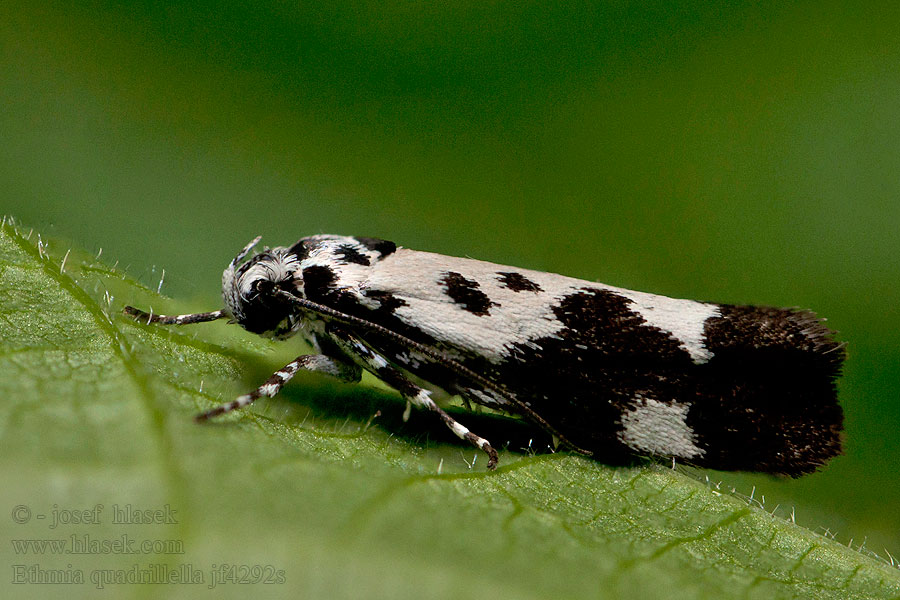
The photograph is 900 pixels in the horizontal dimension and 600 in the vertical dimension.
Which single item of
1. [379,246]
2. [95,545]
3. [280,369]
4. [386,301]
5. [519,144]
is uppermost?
[519,144]

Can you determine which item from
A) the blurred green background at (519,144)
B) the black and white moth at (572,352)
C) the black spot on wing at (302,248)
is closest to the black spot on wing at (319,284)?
the black and white moth at (572,352)

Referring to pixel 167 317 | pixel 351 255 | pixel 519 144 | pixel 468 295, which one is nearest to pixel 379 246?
pixel 351 255

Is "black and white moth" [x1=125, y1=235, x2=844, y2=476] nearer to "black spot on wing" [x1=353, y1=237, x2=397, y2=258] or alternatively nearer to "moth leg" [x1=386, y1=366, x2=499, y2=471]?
"moth leg" [x1=386, y1=366, x2=499, y2=471]

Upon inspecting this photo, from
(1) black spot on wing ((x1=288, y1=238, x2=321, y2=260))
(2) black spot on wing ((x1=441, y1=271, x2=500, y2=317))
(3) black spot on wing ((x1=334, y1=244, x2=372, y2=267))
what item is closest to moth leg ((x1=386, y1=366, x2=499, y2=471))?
(2) black spot on wing ((x1=441, y1=271, x2=500, y2=317))

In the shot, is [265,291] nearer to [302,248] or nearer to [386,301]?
[302,248]

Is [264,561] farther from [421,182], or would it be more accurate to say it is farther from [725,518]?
[421,182]

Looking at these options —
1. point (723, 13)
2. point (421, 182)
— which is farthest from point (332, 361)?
point (723, 13)

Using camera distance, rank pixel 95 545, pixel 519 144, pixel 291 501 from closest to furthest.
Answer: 1. pixel 95 545
2. pixel 291 501
3. pixel 519 144

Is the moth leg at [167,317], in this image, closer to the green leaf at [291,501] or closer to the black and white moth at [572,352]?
the black and white moth at [572,352]
